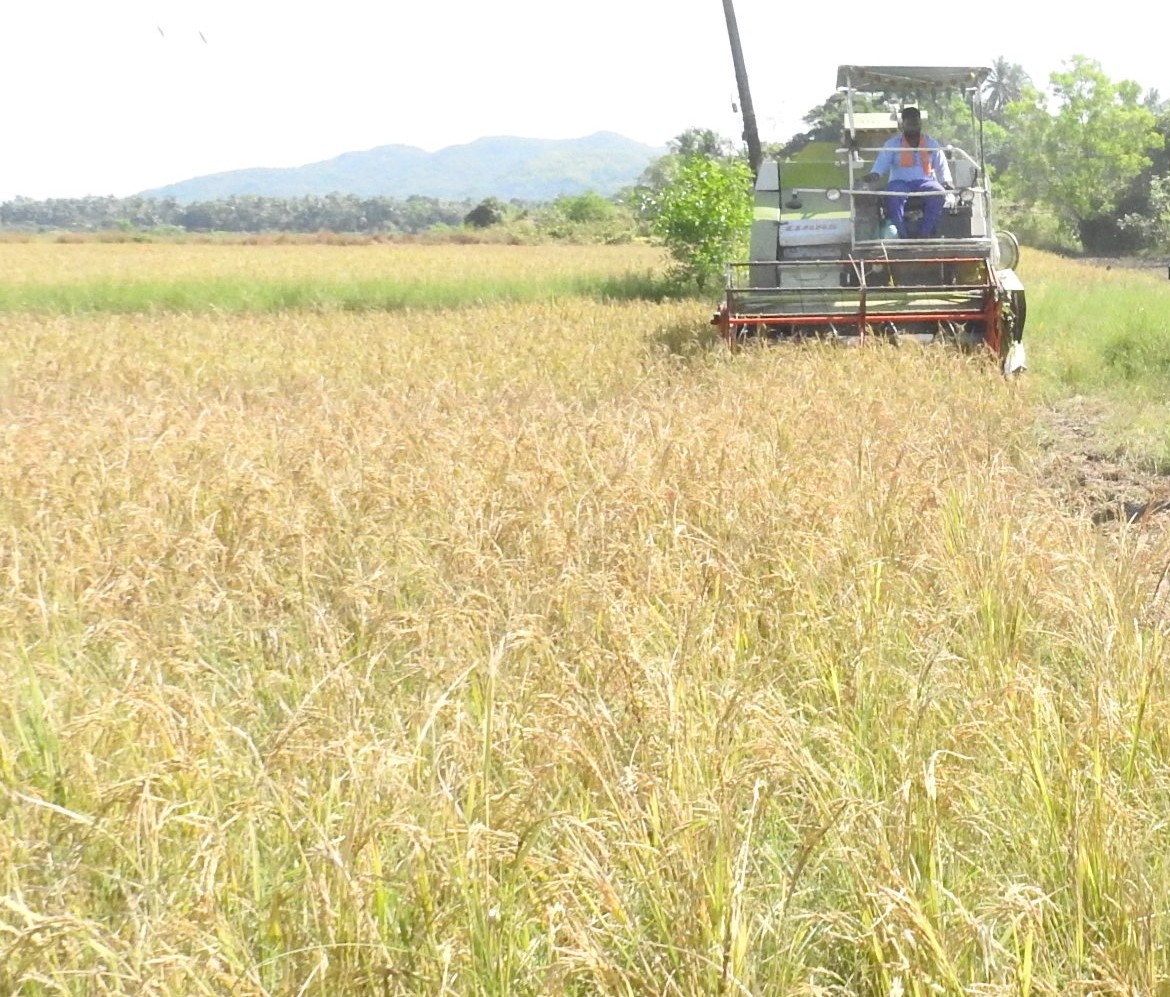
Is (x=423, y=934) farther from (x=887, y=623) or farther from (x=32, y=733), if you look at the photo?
(x=887, y=623)

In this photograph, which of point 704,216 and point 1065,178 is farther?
point 1065,178

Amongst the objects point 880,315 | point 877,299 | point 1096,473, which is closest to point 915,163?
point 877,299

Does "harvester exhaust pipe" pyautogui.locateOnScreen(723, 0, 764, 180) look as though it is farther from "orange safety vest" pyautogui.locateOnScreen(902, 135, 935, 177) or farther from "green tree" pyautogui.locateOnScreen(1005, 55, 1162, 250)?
"green tree" pyautogui.locateOnScreen(1005, 55, 1162, 250)

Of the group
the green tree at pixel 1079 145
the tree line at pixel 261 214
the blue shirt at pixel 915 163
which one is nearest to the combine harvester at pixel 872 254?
the blue shirt at pixel 915 163

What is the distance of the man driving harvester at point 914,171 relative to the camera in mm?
10202

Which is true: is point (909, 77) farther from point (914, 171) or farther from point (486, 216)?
point (486, 216)

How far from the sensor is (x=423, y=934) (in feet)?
6.33

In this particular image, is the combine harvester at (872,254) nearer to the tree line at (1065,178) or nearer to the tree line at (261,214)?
the tree line at (1065,178)

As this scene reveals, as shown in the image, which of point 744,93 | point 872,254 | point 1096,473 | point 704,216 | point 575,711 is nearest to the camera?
point 575,711

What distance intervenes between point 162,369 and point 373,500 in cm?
634

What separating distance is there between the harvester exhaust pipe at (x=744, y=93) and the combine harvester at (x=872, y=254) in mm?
7364

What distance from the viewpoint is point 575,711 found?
2207mm

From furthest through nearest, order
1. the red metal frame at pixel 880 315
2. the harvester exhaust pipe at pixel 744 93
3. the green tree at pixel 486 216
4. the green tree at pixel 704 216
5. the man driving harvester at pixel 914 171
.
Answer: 1. the green tree at pixel 486 216
2. the harvester exhaust pipe at pixel 744 93
3. the green tree at pixel 704 216
4. the man driving harvester at pixel 914 171
5. the red metal frame at pixel 880 315

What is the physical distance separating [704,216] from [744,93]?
2974mm
